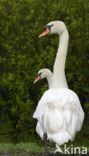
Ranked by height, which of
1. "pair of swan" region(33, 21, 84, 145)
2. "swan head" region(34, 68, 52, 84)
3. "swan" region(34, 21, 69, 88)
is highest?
"swan" region(34, 21, 69, 88)

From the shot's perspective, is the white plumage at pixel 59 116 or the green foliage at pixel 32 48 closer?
the white plumage at pixel 59 116

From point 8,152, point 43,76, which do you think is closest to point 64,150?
point 8,152

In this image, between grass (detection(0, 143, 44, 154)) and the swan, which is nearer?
the swan

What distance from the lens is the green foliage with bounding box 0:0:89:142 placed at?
16.1 metres

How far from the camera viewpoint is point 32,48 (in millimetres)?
16172

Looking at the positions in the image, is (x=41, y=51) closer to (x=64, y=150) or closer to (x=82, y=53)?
(x=82, y=53)

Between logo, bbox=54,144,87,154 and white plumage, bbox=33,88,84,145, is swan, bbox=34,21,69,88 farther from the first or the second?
logo, bbox=54,144,87,154

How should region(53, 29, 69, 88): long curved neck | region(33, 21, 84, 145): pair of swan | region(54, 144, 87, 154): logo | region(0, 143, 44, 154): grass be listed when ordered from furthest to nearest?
region(0, 143, 44, 154): grass < region(53, 29, 69, 88): long curved neck < region(54, 144, 87, 154): logo < region(33, 21, 84, 145): pair of swan

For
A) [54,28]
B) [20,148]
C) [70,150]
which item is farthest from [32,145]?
[54,28]

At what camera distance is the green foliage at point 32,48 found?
1606 cm

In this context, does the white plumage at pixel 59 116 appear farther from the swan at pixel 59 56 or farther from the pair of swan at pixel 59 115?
the swan at pixel 59 56

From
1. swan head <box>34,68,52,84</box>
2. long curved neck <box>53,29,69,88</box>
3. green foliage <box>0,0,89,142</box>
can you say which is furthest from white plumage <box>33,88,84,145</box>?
green foliage <box>0,0,89,142</box>

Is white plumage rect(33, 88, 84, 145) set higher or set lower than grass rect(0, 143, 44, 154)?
higher

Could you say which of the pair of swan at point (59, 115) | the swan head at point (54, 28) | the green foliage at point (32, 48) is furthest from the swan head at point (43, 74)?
the pair of swan at point (59, 115)
